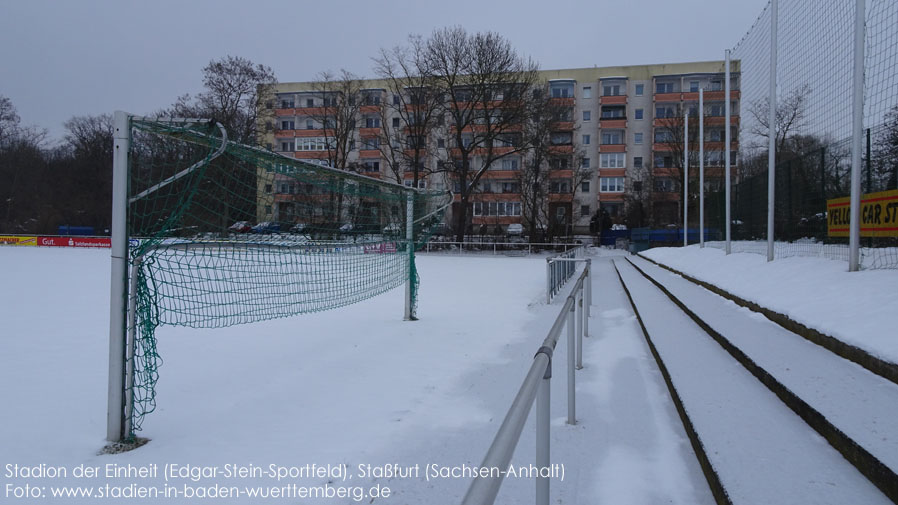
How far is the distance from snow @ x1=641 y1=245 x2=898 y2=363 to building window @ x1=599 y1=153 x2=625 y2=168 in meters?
46.5

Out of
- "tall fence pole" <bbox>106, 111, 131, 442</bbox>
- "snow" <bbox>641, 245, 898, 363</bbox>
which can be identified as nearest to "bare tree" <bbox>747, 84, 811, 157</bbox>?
"snow" <bbox>641, 245, 898, 363</bbox>

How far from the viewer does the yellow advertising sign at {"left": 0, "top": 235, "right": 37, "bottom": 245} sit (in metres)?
37.0

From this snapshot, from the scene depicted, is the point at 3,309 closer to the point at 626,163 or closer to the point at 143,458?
the point at 143,458

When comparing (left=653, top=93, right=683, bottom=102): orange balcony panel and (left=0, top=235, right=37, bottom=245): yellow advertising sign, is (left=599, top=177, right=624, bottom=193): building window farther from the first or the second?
(left=0, top=235, right=37, bottom=245): yellow advertising sign

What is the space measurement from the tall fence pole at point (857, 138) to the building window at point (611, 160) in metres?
48.5

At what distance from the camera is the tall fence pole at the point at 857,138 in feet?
17.5

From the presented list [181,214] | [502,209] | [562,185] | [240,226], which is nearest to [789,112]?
[240,226]

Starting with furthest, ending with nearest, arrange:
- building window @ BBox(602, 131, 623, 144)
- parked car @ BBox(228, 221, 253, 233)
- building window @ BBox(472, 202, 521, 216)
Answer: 1. building window @ BBox(602, 131, 623, 144)
2. building window @ BBox(472, 202, 521, 216)
3. parked car @ BBox(228, 221, 253, 233)

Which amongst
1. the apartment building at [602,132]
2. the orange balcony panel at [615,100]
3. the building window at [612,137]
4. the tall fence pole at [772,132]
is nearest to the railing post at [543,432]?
the tall fence pole at [772,132]

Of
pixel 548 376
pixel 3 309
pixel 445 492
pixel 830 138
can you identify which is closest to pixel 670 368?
pixel 445 492

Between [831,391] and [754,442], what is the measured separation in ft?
2.32

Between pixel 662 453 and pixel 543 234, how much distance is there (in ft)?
99.7

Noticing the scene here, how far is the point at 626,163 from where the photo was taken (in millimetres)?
52219

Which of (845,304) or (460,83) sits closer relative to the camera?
(845,304)
